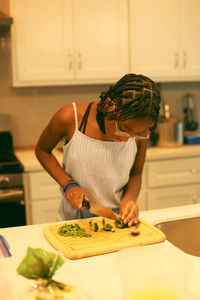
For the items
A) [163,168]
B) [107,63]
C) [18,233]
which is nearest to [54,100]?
[107,63]

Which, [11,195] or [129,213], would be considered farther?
[11,195]

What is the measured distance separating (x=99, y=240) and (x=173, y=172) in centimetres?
165

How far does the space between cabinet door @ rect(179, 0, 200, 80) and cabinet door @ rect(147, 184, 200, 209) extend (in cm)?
85

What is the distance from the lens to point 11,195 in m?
2.37

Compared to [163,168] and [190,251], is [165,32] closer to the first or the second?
[163,168]

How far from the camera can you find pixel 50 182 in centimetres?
246

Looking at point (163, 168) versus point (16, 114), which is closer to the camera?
point (163, 168)

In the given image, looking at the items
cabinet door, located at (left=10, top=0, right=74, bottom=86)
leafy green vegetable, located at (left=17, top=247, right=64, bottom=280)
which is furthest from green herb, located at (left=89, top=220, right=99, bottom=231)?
cabinet door, located at (left=10, top=0, right=74, bottom=86)

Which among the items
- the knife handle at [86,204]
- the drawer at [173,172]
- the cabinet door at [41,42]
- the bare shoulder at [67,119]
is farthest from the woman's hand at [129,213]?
the cabinet door at [41,42]

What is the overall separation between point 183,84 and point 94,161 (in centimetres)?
200

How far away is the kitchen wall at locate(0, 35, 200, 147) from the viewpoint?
9.42 feet

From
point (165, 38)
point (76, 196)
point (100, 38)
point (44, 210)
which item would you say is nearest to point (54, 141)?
point (76, 196)

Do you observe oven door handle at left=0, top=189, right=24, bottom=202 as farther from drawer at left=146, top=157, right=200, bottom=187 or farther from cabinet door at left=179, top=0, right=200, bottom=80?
cabinet door at left=179, top=0, right=200, bottom=80

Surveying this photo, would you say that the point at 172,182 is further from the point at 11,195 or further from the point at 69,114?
the point at 69,114
